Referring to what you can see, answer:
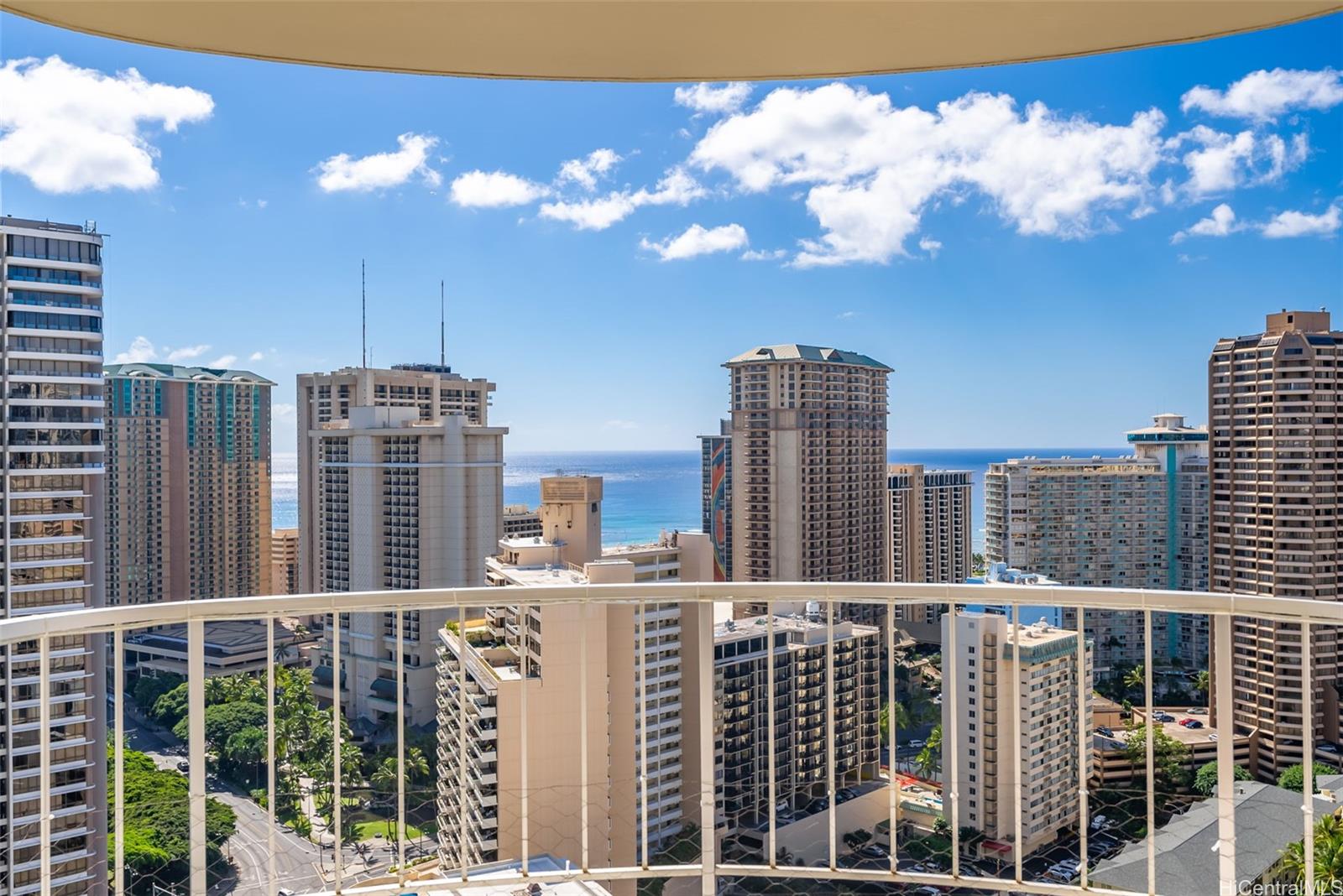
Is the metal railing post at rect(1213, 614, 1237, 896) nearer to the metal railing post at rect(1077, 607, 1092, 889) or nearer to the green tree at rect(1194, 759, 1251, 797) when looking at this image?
the green tree at rect(1194, 759, 1251, 797)

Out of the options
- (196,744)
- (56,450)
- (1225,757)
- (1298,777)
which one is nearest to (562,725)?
(196,744)

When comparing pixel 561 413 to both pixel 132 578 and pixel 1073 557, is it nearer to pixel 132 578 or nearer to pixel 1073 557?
pixel 132 578

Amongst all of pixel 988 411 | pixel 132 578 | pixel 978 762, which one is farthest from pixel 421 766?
pixel 988 411

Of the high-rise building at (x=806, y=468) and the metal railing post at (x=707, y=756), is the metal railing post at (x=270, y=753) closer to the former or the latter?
the metal railing post at (x=707, y=756)

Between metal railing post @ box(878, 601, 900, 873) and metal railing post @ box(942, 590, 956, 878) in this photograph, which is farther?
metal railing post @ box(878, 601, 900, 873)

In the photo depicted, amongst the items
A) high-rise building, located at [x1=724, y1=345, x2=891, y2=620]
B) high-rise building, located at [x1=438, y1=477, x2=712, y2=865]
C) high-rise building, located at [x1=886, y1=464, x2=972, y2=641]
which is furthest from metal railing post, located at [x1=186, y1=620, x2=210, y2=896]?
high-rise building, located at [x1=886, y1=464, x2=972, y2=641]
